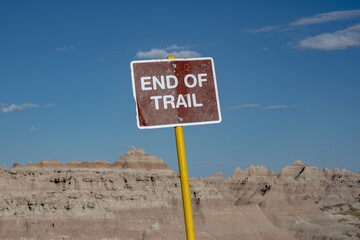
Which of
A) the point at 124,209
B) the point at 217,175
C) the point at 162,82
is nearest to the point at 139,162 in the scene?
the point at 124,209

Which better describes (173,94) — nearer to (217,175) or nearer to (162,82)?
(162,82)

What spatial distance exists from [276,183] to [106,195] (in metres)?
99.2

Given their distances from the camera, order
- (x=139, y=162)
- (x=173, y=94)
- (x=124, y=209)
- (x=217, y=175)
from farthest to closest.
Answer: (x=217, y=175), (x=139, y=162), (x=124, y=209), (x=173, y=94)

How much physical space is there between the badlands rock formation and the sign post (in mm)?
65888

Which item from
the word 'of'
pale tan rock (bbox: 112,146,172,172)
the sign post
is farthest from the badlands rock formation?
the word 'of'

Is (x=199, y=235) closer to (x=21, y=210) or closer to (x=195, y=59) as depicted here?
(x=21, y=210)

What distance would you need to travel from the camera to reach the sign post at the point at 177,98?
5.89 metres

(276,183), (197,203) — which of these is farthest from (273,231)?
(276,183)

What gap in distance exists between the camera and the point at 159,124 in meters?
5.88

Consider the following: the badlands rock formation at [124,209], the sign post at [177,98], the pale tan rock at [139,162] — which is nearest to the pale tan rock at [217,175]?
the badlands rock formation at [124,209]

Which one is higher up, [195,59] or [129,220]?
[195,59]

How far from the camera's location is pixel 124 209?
7744cm

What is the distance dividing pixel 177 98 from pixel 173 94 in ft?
0.20

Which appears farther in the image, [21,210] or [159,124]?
[21,210]
